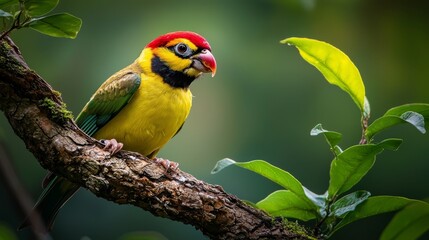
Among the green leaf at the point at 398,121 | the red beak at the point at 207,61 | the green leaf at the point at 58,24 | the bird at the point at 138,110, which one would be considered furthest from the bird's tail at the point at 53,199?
the green leaf at the point at 398,121

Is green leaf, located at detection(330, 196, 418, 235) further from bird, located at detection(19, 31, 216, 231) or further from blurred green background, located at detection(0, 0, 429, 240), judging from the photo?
blurred green background, located at detection(0, 0, 429, 240)

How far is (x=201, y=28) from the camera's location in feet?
20.2

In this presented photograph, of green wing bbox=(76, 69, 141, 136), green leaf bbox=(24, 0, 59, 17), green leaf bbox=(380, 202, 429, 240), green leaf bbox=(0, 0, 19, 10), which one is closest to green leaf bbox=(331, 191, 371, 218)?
green leaf bbox=(380, 202, 429, 240)

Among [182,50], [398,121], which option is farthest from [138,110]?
[398,121]

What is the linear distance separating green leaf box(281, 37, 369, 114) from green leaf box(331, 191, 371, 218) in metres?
0.36

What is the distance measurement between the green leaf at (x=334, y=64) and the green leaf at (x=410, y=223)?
464 mm

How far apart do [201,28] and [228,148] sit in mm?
1254

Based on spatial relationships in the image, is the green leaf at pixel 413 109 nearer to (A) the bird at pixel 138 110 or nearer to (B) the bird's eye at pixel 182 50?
A: (A) the bird at pixel 138 110

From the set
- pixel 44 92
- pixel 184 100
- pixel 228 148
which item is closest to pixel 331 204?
pixel 44 92

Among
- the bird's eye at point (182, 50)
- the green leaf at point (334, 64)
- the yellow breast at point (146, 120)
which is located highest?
the green leaf at point (334, 64)

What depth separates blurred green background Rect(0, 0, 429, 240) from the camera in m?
6.00

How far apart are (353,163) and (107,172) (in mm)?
1026

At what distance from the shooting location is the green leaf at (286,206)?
8.71ft

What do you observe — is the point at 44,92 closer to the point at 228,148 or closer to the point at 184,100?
the point at 184,100
